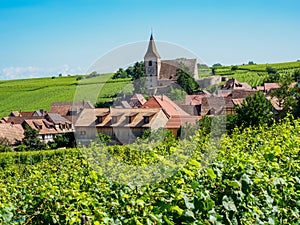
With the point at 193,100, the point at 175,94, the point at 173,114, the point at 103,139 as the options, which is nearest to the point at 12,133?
the point at 173,114

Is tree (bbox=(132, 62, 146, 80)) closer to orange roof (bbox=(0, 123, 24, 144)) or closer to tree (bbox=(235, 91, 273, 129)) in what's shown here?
tree (bbox=(235, 91, 273, 129))

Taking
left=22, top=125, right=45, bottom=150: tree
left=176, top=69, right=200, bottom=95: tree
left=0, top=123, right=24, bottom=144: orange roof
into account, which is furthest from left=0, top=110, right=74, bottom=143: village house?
left=176, top=69, right=200, bottom=95: tree

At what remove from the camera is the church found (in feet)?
25.6

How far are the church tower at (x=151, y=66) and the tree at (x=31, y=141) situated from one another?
26.3 metres

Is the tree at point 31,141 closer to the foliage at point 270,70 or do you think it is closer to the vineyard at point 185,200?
the vineyard at point 185,200

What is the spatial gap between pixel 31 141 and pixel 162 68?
3060cm

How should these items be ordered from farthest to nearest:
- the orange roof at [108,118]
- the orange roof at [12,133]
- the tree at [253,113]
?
the orange roof at [12,133] < the tree at [253,113] < the orange roof at [108,118]

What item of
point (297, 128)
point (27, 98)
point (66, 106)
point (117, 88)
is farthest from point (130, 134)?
point (27, 98)

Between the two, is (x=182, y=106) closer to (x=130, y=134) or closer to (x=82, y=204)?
(x=130, y=134)

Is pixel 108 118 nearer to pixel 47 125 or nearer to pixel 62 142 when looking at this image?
pixel 62 142

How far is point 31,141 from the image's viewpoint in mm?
38688

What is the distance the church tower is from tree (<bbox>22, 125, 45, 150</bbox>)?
86.4ft

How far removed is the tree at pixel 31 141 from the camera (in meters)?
37.7

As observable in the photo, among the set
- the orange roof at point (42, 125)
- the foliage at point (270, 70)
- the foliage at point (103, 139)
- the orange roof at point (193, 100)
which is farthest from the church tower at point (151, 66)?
the foliage at point (270, 70)
